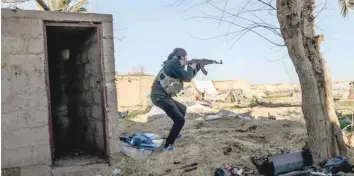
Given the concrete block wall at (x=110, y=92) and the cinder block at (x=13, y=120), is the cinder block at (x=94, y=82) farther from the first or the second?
the cinder block at (x=13, y=120)

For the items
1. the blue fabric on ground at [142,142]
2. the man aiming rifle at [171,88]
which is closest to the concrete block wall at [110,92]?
the blue fabric on ground at [142,142]

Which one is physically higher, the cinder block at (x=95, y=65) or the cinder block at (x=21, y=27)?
the cinder block at (x=21, y=27)

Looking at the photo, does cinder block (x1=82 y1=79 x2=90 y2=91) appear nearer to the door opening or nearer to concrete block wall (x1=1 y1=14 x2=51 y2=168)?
the door opening

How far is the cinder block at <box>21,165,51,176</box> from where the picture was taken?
4.73 metres

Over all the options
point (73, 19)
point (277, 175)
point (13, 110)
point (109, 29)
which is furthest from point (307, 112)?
point (13, 110)

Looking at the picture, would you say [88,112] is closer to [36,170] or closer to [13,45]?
[36,170]

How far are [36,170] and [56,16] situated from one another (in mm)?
1907

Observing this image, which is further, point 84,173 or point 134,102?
point 134,102

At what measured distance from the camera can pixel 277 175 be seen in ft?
15.3

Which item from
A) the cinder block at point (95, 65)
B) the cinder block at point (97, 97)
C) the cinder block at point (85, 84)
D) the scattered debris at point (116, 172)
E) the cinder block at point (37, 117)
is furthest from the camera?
the cinder block at point (85, 84)

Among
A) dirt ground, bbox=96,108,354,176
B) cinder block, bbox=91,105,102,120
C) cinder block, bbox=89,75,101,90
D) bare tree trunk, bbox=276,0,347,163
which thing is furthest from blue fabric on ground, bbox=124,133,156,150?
bare tree trunk, bbox=276,0,347,163

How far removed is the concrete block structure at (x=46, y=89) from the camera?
4707mm

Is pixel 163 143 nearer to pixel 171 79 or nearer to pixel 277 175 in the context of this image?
pixel 171 79

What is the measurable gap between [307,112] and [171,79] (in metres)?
1.90
